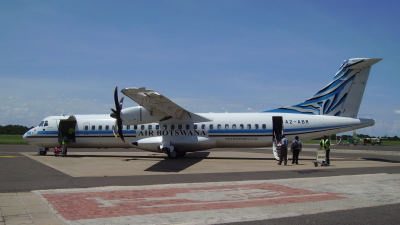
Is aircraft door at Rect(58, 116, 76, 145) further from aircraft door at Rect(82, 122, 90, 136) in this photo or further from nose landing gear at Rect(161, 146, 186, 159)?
nose landing gear at Rect(161, 146, 186, 159)

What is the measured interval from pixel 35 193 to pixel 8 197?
0.72 metres

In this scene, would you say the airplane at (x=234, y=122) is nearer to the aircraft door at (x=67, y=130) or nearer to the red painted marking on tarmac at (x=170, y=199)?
the aircraft door at (x=67, y=130)

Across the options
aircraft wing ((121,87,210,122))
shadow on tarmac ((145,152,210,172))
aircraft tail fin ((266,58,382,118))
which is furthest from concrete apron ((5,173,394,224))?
aircraft tail fin ((266,58,382,118))

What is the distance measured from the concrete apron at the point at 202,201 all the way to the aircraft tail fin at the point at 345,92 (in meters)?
10.6

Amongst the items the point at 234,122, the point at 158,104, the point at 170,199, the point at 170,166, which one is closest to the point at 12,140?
the point at 158,104

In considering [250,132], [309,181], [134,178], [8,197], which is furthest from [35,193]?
[250,132]

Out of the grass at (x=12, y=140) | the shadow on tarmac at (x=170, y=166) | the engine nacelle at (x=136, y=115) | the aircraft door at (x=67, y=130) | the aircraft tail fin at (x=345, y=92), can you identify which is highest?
the aircraft tail fin at (x=345, y=92)

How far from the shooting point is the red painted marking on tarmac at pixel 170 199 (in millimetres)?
7168

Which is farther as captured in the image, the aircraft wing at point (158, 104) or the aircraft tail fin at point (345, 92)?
the aircraft tail fin at point (345, 92)

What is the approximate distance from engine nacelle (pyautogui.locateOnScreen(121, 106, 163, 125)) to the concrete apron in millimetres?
10747

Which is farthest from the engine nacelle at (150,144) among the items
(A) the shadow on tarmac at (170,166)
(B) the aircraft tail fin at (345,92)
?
(B) the aircraft tail fin at (345,92)

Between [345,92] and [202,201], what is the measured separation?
16181 millimetres

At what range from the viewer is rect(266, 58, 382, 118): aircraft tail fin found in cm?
2066

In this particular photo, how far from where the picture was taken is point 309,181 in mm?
12023
